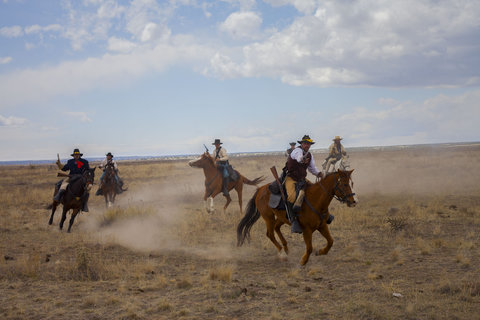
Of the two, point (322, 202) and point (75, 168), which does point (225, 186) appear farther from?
point (322, 202)

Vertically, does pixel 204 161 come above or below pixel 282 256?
above

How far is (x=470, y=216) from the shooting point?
1427cm

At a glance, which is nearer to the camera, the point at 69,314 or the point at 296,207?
the point at 69,314

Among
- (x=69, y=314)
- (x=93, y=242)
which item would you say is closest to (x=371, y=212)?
(x=93, y=242)

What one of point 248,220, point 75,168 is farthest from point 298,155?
point 75,168

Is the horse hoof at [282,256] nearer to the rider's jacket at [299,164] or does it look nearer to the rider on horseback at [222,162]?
the rider's jacket at [299,164]

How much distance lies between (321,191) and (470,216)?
8.66 meters

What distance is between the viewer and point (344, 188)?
8.07m

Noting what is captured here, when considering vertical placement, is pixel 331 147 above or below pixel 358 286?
above

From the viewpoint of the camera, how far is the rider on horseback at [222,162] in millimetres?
16906

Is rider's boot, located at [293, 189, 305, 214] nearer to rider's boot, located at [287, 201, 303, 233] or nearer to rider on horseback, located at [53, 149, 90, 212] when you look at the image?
rider's boot, located at [287, 201, 303, 233]

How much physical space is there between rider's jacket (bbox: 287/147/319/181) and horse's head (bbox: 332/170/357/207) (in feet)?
3.00

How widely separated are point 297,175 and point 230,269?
2.53 metres

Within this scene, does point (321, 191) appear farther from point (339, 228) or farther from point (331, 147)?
point (331, 147)
